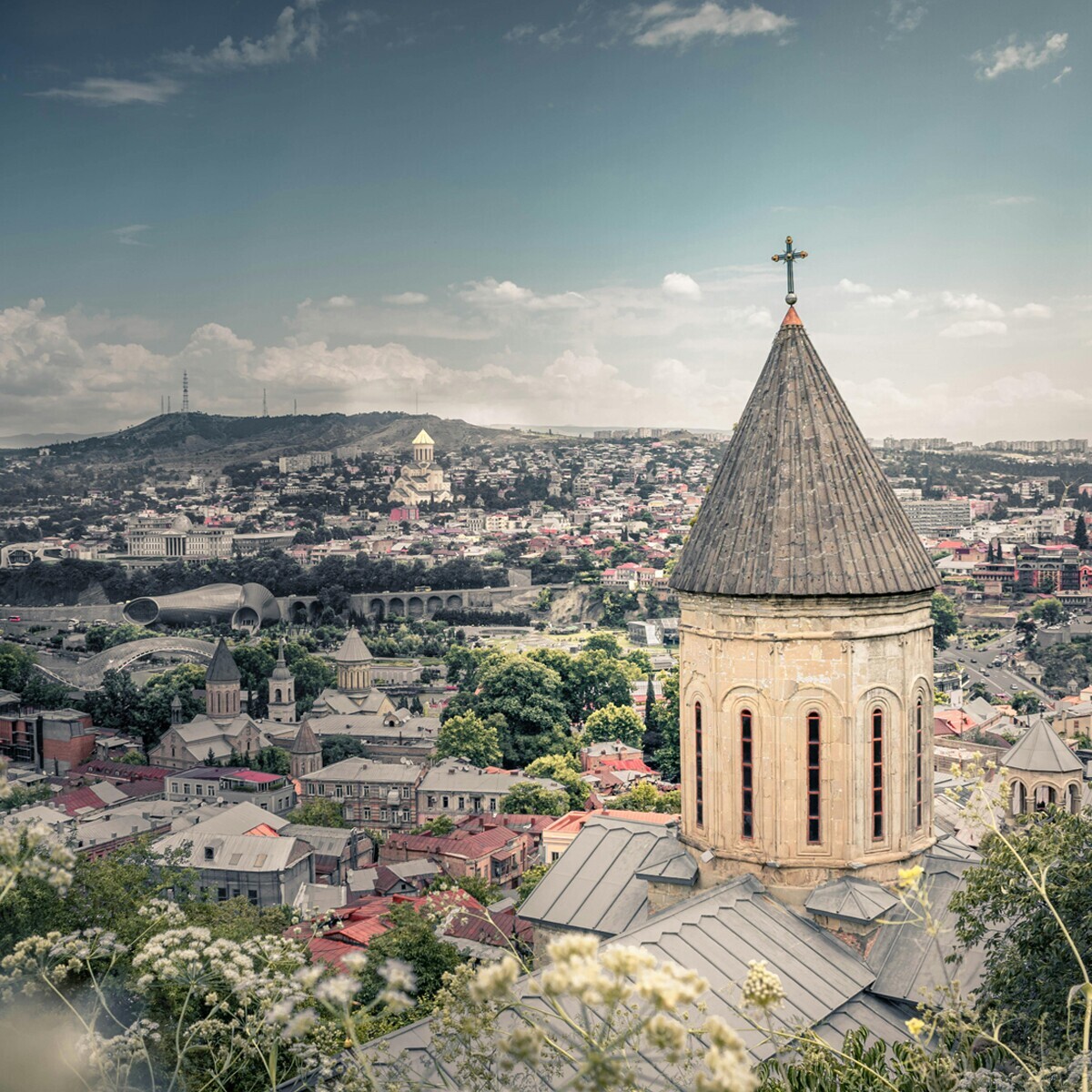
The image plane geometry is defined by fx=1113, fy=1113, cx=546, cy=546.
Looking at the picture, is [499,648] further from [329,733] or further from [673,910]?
[673,910]

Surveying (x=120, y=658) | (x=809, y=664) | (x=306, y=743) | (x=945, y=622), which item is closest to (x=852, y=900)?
(x=809, y=664)

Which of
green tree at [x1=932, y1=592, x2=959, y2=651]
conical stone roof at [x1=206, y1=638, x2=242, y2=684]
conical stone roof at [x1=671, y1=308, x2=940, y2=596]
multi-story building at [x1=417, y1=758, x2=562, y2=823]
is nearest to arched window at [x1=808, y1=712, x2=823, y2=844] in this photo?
→ conical stone roof at [x1=671, y1=308, x2=940, y2=596]

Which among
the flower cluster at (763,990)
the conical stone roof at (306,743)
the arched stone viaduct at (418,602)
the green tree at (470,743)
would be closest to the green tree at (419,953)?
the flower cluster at (763,990)

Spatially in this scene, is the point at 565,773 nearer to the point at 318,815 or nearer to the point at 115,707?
the point at 318,815

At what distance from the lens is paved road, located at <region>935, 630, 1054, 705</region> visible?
2256 inches

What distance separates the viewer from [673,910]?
30.7 feet

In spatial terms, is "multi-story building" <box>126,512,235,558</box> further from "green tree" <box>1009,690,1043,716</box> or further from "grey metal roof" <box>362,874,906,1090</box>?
"grey metal roof" <box>362,874,906,1090</box>

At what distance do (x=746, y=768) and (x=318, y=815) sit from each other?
28.2 meters

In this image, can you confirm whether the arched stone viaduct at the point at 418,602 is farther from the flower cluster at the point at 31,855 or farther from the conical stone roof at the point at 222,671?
the flower cluster at the point at 31,855

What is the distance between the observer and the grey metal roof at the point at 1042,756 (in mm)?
24016

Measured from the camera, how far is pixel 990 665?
62.2 m

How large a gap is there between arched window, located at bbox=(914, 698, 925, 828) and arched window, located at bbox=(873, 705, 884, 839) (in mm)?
490

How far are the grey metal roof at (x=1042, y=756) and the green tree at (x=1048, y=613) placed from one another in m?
45.8

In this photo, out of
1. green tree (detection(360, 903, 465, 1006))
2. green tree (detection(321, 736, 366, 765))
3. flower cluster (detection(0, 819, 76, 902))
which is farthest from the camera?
green tree (detection(321, 736, 366, 765))
